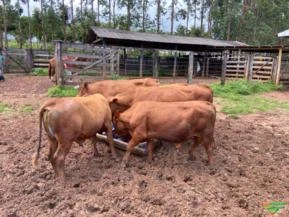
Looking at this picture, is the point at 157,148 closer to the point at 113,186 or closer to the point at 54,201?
the point at 113,186

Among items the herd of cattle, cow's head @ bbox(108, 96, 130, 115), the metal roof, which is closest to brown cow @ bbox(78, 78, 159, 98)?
cow's head @ bbox(108, 96, 130, 115)

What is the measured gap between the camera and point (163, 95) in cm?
659

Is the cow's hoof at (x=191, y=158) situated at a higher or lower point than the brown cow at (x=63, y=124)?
lower

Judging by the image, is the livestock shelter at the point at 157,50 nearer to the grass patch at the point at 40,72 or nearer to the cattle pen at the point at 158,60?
the cattle pen at the point at 158,60

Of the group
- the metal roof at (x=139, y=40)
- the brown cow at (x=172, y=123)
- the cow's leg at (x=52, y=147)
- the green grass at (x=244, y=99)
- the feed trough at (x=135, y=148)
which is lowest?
the green grass at (x=244, y=99)

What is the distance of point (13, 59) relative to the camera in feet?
70.5

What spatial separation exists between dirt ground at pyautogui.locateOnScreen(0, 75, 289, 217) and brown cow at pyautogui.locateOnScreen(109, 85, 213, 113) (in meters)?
0.89

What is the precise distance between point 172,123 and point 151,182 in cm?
98

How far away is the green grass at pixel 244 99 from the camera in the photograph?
9.96 meters

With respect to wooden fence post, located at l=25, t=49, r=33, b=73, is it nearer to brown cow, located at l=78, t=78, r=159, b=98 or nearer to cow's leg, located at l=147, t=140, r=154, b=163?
brown cow, located at l=78, t=78, r=159, b=98

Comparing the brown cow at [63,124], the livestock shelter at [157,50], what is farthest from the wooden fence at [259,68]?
the brown cow at [63,124]

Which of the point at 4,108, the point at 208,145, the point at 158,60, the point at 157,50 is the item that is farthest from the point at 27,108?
the point at 157,50

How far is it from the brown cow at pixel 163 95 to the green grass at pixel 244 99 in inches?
105

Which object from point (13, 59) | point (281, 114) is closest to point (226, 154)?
point (281, 114)
